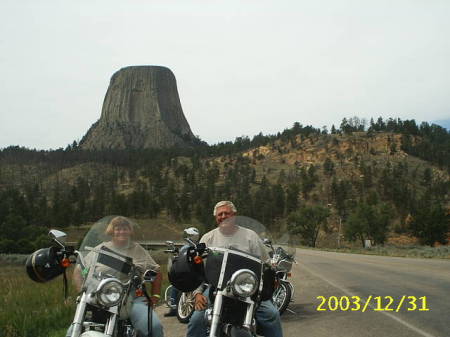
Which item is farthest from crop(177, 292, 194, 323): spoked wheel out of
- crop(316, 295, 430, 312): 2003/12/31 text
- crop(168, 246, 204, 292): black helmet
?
crop(168, 246, 204, 292): black helmet

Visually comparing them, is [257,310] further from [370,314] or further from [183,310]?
[370,314]

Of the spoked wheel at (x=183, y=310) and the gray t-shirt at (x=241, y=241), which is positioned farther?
the spoked wheel at (x=183, y=310)

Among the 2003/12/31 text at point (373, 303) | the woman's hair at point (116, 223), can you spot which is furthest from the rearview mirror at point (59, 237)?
the 2003/12/31 text at point (373, 303)

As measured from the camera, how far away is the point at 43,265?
15.1 feet

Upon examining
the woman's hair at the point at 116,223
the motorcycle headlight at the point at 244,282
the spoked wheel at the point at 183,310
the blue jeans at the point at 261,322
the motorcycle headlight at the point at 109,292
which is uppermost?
the woman's hair at the point at 116,223

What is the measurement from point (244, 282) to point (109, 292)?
1044 mm

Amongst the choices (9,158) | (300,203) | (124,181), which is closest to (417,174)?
(300,203)

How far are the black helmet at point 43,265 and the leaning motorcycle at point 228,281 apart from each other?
0.98m

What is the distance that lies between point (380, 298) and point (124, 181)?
489ft

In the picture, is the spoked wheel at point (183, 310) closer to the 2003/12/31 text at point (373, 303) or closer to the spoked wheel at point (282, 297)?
the spoked wheel at point (282, 297)

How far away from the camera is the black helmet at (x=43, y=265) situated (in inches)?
181

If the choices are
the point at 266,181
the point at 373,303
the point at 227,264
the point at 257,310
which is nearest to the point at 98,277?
the point at 227,264

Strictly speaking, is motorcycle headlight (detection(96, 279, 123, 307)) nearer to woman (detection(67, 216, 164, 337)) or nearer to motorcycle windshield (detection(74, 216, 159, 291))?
motorcycle windshield (detection(74, 216, 159, 291))

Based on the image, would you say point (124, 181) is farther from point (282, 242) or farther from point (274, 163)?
point (282, 242)
